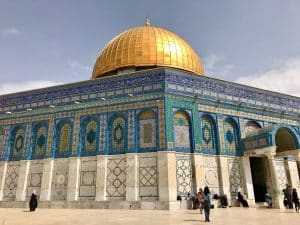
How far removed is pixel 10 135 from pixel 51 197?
482 centimetres

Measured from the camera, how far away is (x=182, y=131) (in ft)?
44.5

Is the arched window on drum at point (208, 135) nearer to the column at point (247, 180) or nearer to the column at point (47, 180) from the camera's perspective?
the column at point (247, 180)

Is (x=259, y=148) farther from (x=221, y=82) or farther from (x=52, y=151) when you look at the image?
(x=52, y=151)

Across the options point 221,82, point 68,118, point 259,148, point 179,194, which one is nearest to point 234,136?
point 259,148

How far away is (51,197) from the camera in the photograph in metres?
14.0

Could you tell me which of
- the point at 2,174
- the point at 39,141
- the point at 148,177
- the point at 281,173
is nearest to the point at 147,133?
the point at 148,177

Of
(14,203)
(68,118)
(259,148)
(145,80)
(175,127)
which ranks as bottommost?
(14,203)

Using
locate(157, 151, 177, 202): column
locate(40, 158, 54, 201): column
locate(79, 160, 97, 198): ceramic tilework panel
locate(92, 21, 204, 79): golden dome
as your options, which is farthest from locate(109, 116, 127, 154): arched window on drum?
locate(92, 21, 204, 79): golden dome

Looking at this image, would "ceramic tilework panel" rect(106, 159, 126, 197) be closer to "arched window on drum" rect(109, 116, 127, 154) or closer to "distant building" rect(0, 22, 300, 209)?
"distant building" rect(0, 22, 300, 209)

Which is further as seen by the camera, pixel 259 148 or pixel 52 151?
pixel 52 151

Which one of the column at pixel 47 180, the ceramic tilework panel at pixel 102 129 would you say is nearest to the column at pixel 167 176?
the ceramic tilework panel at pixel 102 129

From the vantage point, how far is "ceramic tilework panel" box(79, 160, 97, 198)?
1337 centimetres

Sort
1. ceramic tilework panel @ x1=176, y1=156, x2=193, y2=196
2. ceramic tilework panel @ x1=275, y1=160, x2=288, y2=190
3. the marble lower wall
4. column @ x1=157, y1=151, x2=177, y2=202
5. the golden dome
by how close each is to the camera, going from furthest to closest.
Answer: the golden dome, ceramic tilework panel @ x1=275, y1=160, x2=288, y2=190, ceramic tilework panel @ x1=176, y1=156, x2=193, y2=196, the marble lower wall, column @ x1=157, y1=151, x2=177, y2=202

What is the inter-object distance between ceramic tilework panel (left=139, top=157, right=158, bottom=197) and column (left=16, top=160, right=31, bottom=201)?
6.42 meters
